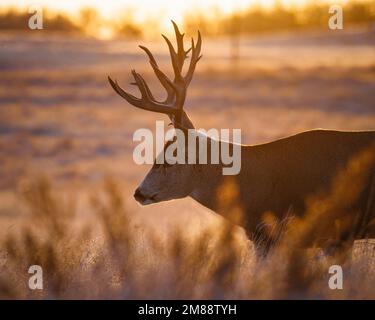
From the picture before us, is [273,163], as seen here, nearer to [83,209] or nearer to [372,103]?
[83,209]

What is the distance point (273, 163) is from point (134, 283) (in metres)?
2.11

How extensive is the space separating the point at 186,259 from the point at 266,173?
1.65m

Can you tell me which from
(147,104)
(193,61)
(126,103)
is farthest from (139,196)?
(126,103)

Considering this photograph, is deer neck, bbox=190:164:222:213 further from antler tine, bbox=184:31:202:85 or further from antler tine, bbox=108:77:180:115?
antler tine, bbox=184:31:202:85

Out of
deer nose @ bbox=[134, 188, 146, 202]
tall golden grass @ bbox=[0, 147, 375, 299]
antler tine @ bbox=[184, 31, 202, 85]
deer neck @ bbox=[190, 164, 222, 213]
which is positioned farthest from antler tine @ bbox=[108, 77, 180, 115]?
tall golden grass @ bbox=[0, 147, 375, 299]

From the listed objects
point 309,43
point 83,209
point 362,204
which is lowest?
point 83,209

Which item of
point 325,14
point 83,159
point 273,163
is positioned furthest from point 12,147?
point 325,14

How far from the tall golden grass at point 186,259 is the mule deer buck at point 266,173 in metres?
0.13

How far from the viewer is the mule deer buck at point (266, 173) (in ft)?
27.4

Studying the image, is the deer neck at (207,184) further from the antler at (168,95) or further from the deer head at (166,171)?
the antler at (168,95)

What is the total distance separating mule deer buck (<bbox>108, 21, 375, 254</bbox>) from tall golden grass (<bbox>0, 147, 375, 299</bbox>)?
131 millimetres

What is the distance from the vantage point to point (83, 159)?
2444 cm

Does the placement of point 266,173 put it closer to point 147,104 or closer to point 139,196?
point 139,196

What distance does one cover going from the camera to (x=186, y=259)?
740 cm
